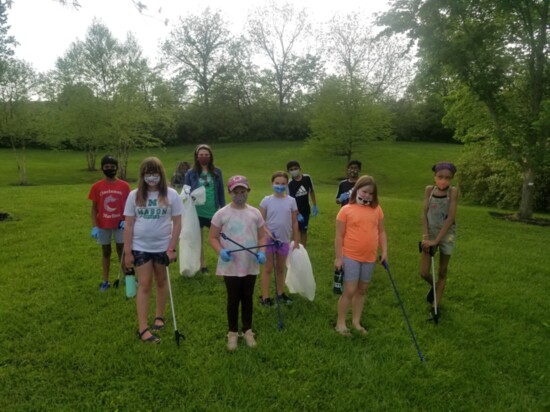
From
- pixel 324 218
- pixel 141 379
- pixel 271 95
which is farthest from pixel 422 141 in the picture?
pixel 141 379

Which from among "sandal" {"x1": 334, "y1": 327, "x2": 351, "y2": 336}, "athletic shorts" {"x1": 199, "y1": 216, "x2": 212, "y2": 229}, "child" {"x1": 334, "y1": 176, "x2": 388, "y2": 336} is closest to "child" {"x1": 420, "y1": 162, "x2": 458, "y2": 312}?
"child" {"x1": 334, "y1": 176, "x2": 388, "y2": 336}

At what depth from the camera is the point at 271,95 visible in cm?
4909

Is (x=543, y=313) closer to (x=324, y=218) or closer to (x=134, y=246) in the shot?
(x=134, y=246)

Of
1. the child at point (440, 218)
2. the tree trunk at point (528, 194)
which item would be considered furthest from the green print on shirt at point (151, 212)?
the tree trunk at point (528, 194)

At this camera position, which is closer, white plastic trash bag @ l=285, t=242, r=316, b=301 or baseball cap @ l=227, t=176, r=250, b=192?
baseball cap @ l=227, t=176, r=250, b=192

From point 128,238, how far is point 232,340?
1575 mm

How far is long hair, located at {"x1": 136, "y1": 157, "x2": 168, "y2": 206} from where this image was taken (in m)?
4.05

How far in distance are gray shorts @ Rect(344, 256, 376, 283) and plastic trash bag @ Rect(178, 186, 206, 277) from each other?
2577 mm

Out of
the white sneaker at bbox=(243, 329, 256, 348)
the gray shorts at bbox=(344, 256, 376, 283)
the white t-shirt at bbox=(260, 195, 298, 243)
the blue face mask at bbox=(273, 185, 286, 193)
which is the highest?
the blue face mask at bbox=(273, 185, 286, 193)

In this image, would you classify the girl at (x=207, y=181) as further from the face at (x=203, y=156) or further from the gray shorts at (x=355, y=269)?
the gray shorts at (x=355, y=269)

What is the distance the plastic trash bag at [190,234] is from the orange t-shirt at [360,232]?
2.48 m

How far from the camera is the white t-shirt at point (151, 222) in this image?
405cm

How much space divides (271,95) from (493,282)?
45.6 m

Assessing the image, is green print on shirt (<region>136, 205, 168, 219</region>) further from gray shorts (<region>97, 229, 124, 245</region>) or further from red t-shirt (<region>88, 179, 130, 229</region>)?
gray shorts (<region>97, 229, 124, 245</region>)
